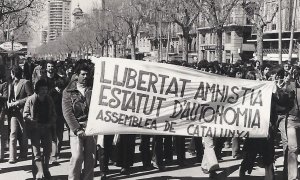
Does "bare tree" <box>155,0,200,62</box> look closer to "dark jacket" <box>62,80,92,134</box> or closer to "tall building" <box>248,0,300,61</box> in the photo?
"tall building" <box>248,0,300,61</box>

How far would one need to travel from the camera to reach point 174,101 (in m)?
7.04

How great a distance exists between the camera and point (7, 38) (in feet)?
159

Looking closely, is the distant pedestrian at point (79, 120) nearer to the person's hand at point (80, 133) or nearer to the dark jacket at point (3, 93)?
the person's hand at point (80, 133)

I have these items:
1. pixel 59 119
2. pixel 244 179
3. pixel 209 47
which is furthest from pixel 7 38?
pixel 244 179

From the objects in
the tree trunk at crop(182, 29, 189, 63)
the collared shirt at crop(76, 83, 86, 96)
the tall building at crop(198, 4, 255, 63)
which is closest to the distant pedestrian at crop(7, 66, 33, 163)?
the collared shirt at crop(76, 83, 86, 96)

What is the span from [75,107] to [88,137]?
17.8 inches

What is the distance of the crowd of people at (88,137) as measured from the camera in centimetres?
677

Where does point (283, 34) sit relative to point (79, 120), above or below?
above

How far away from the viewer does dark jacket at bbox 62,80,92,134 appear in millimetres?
6595

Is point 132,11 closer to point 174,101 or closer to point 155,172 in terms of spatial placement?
point 155,172

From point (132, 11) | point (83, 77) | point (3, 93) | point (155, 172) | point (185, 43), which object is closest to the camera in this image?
point (83, 77)

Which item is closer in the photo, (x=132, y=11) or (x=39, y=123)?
(x=39, y=123)

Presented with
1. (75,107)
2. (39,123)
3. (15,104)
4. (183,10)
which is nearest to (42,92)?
(39,123)

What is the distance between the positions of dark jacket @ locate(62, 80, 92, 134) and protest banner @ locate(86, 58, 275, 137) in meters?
0.18
